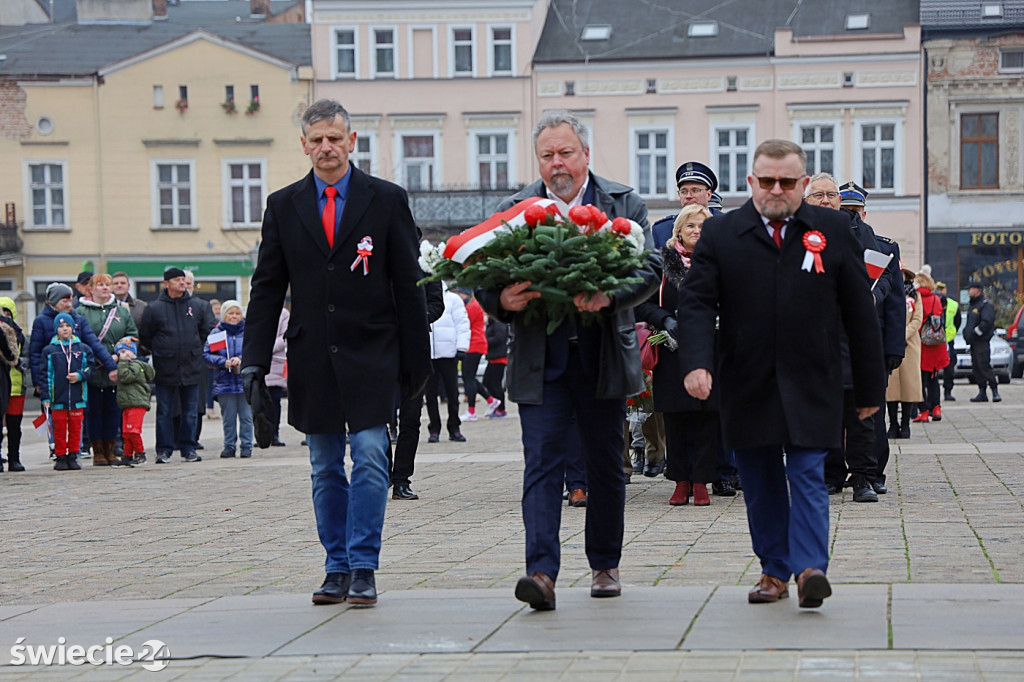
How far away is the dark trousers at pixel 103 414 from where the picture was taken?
612 inches

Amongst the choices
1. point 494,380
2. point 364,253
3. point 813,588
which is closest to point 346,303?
point 364,253

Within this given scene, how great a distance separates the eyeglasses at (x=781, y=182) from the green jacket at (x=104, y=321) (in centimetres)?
1103

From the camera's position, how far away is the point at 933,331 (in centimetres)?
1852

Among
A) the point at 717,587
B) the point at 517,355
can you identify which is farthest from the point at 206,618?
the point at 717,587

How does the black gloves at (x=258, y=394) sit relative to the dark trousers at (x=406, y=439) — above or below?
above

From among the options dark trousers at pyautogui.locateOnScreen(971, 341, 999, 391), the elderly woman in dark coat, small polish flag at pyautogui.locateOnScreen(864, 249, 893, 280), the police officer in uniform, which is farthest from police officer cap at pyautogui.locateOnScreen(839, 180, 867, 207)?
dark trousers at pyautogui.locateOnScreen(971, 341, 999, 391)

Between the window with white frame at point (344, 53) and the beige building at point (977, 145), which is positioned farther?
the window with white frame at point (344, 53)

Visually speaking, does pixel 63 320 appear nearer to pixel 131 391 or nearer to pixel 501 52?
pixel 131 391

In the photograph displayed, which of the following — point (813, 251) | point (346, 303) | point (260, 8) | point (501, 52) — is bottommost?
point (346, 303)

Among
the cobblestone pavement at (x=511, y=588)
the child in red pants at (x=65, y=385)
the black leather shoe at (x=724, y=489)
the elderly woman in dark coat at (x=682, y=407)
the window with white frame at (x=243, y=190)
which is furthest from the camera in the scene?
the window with white frame at (x=243, y=190)

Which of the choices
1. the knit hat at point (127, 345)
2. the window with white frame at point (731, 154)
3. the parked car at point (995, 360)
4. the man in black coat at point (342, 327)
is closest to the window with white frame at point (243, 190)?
the window with white frame at point (731, 154)

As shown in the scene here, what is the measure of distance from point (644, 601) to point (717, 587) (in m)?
0.43

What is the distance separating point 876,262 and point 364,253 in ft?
13.4

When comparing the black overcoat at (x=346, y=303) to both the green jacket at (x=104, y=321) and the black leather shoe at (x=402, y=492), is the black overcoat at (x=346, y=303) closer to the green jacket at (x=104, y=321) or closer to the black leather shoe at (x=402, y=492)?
the black leather shoe at (x=402, y=492)
